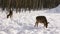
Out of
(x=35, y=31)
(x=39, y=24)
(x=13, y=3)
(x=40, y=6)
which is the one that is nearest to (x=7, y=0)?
(x=13, y=3)

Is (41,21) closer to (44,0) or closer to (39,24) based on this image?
(39,24)

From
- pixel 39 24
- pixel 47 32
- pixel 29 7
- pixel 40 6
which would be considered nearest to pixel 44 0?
pixel 40 6

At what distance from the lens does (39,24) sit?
10.0 m

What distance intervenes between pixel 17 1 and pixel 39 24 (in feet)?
32.1

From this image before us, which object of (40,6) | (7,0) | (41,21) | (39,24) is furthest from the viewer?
(40,6)

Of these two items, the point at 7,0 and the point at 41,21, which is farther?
the point at 7,0

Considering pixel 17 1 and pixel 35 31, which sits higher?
pixel 17 1

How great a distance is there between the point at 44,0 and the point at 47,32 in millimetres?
12585

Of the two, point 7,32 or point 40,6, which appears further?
point 40,6

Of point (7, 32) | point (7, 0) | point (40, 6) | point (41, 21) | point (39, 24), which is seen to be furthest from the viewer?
point (40, 6)

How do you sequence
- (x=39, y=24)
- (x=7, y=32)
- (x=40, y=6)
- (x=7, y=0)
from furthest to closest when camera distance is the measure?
(x=40, y=6) < (x=7, y=0) < (x=39, y=24) < (x=7, y=32)

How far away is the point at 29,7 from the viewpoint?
19.7m

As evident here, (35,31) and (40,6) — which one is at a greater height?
(40,6)

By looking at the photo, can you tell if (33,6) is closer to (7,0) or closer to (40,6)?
(40,6)
